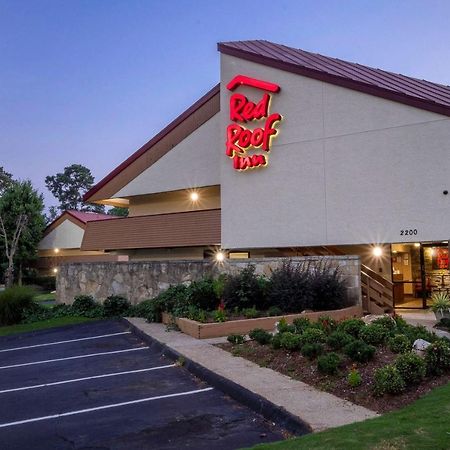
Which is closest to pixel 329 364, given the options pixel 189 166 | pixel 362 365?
pixel 362 365

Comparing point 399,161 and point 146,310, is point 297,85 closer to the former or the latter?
point 399,161

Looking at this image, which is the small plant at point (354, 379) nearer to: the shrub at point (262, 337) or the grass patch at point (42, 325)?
the shrub at point (262, 337)

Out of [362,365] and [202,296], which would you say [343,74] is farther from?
[362,365]

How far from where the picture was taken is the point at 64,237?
47500 mm

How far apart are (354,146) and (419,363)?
12.5 meters

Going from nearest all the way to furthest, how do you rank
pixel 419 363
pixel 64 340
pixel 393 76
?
pixel 419 363 < pixel 64 340 < pixel 393 76

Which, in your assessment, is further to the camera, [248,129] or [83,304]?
[248,129]

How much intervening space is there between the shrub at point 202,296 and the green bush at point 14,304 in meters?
9.17

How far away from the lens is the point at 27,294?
68.7ft

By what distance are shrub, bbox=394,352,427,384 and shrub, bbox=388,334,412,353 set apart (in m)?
1.02

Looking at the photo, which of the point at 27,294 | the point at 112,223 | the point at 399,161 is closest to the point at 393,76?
the point at 399,161

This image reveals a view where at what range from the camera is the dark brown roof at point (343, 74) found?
17.0m

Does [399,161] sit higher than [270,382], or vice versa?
[399,161]

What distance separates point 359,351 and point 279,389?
4.87ft
